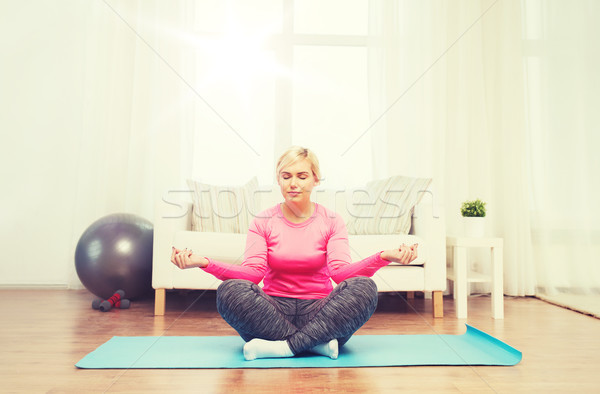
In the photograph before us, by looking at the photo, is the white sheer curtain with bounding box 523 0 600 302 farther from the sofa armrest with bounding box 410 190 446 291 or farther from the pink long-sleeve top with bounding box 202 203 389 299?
the pink long-sleeve top with bounding box 202 203 389 299

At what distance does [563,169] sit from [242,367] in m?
3.00

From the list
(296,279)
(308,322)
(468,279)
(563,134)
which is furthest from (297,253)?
(563,134)

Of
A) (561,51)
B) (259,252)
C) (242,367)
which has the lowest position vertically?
(242,367)

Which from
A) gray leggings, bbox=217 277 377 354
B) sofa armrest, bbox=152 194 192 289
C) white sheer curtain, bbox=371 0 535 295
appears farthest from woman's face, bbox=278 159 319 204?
white sheer curtain, bbox=371 0 535 295

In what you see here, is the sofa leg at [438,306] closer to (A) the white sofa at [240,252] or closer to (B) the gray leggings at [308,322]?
(A) the white sofa at [240,252]

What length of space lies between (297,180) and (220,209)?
4.22 ft

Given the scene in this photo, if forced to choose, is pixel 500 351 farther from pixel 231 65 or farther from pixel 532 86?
pixel 231 65

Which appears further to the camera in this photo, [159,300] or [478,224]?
[478,224]

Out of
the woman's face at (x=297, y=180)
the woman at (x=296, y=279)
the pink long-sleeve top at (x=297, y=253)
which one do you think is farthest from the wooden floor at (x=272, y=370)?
the woman's face at (x=297, y=180)

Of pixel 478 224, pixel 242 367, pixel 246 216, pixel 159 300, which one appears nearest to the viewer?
pixel 242 367

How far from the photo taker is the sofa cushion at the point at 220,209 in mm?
2742

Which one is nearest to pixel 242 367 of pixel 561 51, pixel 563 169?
pixel 563 169

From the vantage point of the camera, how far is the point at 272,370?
4.87 ft

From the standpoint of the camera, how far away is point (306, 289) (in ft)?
5.62
